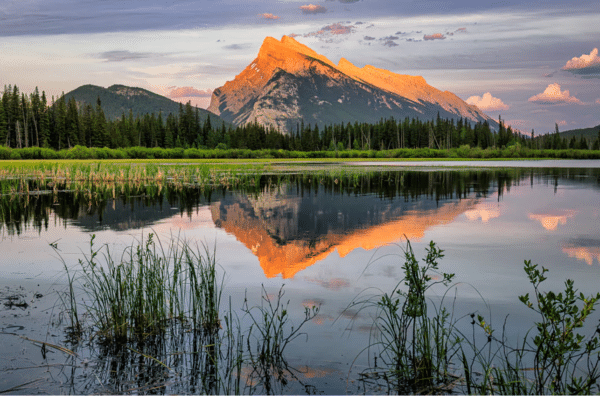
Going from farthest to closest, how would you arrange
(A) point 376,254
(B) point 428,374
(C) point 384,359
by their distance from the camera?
(A) point 376,254, (C) point 384,359, (B) point 428,374

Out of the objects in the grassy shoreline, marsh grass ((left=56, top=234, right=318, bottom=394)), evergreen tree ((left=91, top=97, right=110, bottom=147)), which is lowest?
marsh grass ((left=56, top=234, right=318, bottom=394))

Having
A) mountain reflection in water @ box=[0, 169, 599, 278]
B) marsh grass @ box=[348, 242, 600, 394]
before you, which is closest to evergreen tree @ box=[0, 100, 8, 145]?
mountain reflection in water @ box=[0, 169, 599, 278]

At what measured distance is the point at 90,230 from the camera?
15508 millimetres

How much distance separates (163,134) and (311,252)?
16672 centimetres

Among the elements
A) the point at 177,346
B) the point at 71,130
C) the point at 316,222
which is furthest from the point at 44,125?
the point at 177,346

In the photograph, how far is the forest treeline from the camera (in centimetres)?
12950

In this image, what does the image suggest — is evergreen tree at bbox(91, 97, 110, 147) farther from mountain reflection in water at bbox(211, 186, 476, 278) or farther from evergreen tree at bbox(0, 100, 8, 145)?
mountain reflection in water at bbox(211, 186, 476, 278)

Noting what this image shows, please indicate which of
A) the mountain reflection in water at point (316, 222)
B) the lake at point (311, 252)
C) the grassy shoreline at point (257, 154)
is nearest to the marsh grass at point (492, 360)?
the lake at point (311, 252)

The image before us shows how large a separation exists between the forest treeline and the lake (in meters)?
82.4

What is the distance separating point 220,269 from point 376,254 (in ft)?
12.8

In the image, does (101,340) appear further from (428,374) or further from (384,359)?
(428,374)

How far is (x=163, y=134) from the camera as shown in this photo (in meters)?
170

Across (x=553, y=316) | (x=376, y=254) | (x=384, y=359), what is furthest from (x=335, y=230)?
(x=553, y=316)

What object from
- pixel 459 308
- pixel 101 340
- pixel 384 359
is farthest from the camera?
pixel 459 308
